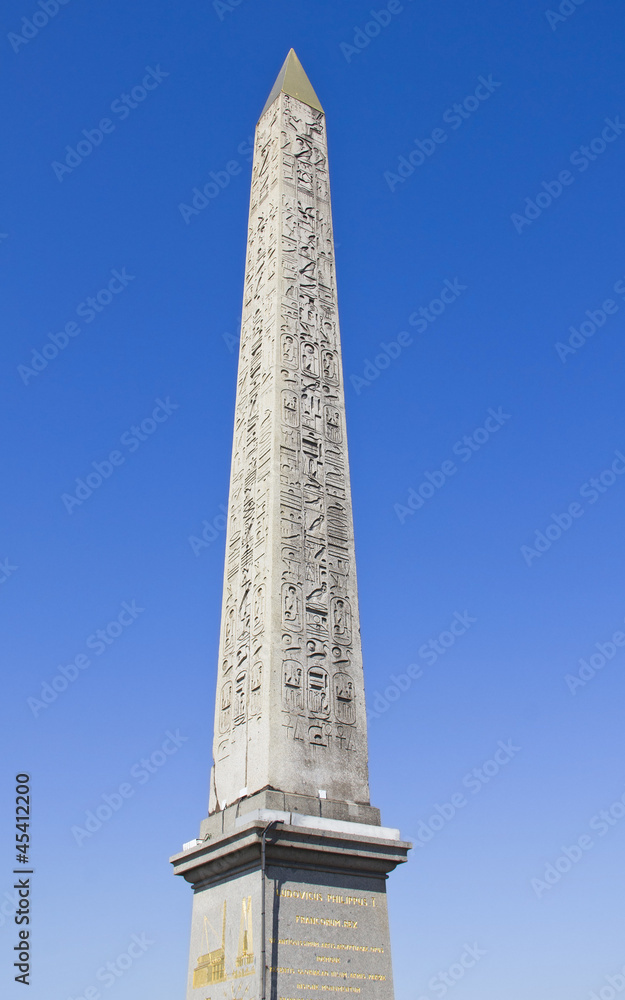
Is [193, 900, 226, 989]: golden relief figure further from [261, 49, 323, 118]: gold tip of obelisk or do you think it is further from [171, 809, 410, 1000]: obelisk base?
[261, 49, 323, 118]: gold tip of obelisk

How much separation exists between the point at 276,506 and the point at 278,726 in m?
2.37

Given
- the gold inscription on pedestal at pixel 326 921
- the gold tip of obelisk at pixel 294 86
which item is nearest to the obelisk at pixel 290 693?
the gold inscription on pedestal at pixel 326 921

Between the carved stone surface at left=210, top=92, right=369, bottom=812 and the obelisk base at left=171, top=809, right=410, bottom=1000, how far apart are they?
508 mm

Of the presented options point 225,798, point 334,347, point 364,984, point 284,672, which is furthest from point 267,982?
point 334,347

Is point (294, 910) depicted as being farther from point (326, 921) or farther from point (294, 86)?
point (294, 86)

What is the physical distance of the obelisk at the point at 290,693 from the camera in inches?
337

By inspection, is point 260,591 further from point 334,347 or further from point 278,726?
point 334,347

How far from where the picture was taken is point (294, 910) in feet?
28.0

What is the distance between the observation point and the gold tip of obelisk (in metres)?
14.2

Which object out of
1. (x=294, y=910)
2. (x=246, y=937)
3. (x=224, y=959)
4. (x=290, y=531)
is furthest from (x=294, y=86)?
(x=224, y=959)

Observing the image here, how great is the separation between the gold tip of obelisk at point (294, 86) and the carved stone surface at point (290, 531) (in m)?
0.94

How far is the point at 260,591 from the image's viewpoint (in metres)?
10.1

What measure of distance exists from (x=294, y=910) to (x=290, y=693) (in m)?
1.93

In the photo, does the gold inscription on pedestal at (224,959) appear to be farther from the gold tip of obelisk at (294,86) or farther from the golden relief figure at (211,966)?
the gold tip of obelisk at (294,86)
